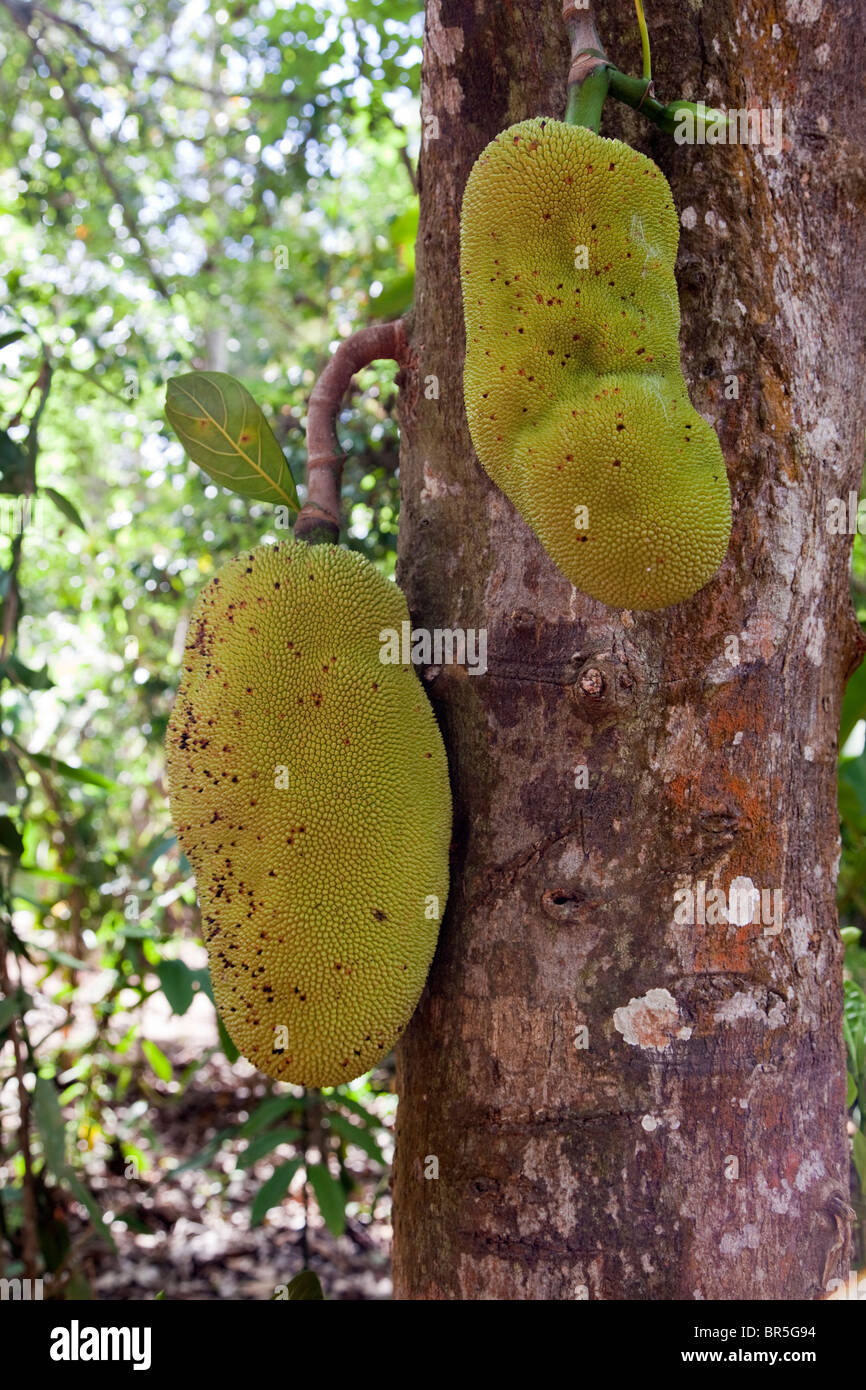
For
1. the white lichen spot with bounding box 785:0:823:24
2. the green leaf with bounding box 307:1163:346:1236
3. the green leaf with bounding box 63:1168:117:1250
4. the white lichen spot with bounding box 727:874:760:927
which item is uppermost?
the white lichen spot with bounding box 785:0:823:24

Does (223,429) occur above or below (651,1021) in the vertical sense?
above

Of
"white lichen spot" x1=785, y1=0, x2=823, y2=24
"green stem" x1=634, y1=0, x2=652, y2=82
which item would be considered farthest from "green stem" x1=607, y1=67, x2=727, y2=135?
"white lichen spot" x1=785, y1=0, x2=823, y2=24

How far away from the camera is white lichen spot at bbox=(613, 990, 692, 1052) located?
0.83m

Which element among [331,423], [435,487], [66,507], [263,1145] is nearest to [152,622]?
[66,507]

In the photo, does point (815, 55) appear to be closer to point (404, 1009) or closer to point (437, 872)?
point (437, 872)

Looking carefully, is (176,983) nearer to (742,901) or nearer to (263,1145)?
(263,1145)

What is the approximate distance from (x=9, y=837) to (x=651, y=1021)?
4.32ft

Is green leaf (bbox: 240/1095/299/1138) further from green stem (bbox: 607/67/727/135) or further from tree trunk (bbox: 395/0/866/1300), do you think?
green stem (bbox: 607/67/727/135)

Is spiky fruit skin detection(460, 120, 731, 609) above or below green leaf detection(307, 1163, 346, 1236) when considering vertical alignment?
above

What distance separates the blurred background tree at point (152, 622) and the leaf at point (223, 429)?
65cm

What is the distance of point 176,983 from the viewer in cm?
179

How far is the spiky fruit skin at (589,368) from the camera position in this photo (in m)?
0.76
